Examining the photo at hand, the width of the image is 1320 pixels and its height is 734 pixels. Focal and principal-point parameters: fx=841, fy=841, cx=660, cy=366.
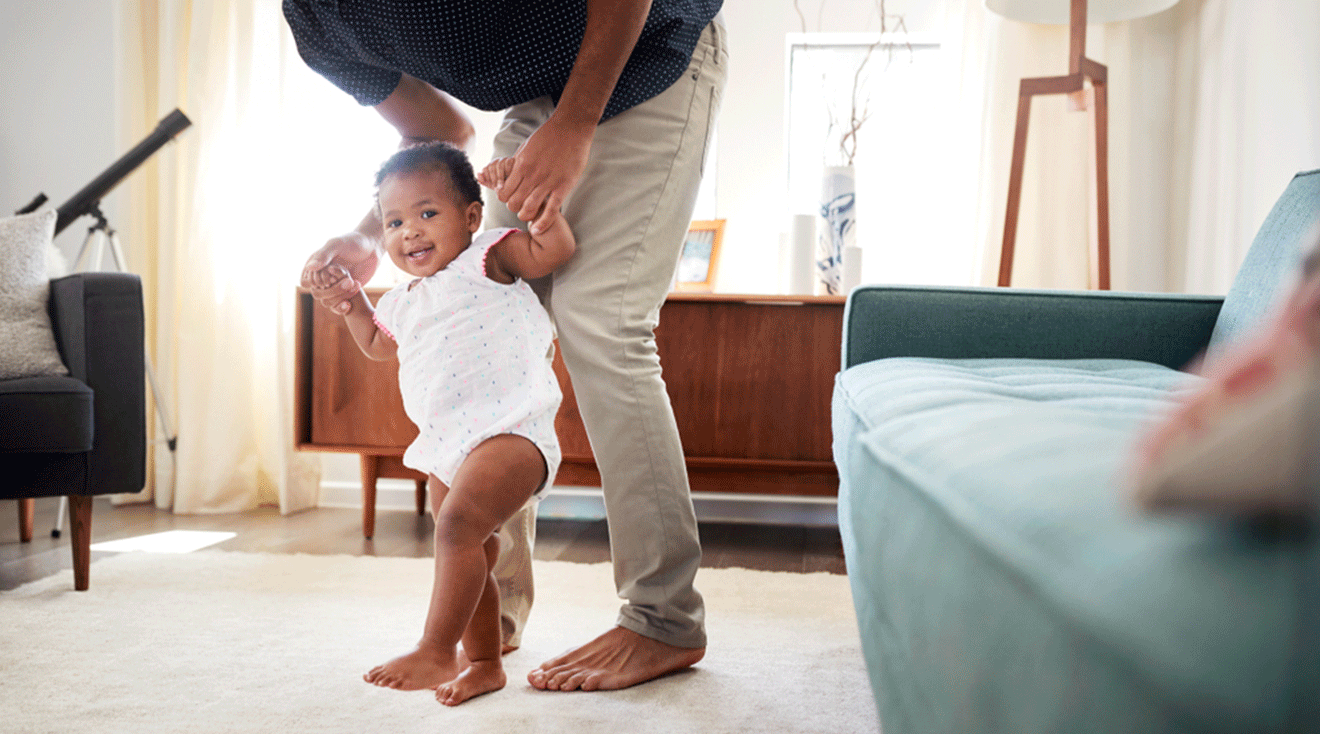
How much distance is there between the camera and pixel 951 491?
41 centimetres

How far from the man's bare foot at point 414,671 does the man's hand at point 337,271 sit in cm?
49

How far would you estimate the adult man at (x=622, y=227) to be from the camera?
3.64ft

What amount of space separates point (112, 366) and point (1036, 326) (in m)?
1.79

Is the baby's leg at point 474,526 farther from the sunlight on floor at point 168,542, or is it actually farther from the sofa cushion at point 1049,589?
the sunlight on floor at point 168,542

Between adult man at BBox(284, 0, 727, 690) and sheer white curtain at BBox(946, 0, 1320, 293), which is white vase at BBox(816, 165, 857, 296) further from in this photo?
adult man at BBox(284, 0, 727, 690)

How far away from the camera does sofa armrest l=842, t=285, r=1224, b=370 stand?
128cm

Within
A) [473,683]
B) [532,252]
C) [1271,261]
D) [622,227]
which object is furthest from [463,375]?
[1271,261]

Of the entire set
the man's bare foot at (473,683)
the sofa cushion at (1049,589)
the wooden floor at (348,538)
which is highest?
the sofa cushion at (1049,589)

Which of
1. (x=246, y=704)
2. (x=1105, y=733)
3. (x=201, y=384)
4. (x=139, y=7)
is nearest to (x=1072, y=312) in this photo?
(x=1105, y=733)

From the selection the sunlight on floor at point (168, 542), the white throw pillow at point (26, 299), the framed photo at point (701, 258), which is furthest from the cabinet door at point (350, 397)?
the framed photo at point (701, 258)

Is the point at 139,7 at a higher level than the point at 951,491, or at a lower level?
higher

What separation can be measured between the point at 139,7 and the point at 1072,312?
115 inches

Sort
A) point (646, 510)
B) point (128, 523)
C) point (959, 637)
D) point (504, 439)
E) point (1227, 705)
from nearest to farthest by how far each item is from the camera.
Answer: point (1227, 705), point (959, 637), point (504, 439), point (646, 510), point (128, 523)

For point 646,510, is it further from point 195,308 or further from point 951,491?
point 195,308
